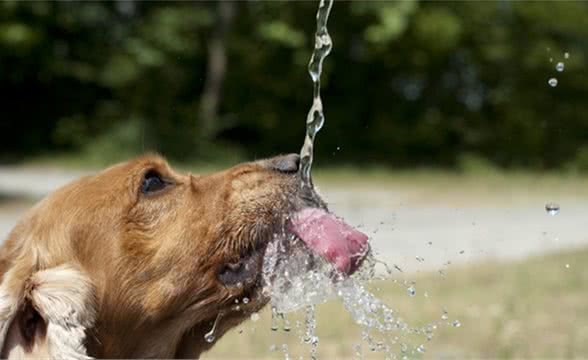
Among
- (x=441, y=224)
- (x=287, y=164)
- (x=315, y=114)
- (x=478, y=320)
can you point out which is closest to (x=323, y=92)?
(x=441, y=224)

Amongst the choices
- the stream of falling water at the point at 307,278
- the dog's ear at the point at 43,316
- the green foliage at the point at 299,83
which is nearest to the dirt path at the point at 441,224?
the stream of falling water at the point at 307,278

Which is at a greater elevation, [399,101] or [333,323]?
[333,323]

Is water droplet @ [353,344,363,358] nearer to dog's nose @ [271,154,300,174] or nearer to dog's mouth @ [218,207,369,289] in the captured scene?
dog's mouth @ [218,207,369,289]

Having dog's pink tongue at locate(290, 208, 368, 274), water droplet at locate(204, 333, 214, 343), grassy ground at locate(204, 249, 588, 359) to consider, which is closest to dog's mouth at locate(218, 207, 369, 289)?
dog's pink tongue at locate(290, 208, 368, 274)

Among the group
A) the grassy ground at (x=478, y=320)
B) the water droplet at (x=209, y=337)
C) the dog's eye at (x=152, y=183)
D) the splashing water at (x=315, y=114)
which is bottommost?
the grassy ground at (x=478, y=320)

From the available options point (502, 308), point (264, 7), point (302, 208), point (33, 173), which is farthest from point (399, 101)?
point (302, 208)

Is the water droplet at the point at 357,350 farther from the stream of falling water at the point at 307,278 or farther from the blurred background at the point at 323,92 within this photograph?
the blurred background at the point at 323,92

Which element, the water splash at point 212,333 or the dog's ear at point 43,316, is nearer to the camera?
the dog's ear at point 43,316

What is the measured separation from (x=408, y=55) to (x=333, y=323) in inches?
716

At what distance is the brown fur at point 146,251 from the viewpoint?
3760 millimetres

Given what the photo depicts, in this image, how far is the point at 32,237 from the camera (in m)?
3.83

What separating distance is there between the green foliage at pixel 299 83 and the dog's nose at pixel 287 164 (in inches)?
718

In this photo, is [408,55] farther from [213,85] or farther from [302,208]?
[302,208]

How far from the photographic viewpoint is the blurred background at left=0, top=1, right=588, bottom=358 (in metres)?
21.7
